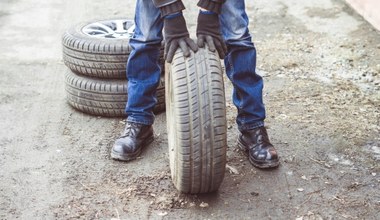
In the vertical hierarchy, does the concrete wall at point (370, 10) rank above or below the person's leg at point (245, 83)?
below

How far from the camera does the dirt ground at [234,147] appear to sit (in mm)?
3225

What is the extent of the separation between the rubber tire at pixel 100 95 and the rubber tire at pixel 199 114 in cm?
123

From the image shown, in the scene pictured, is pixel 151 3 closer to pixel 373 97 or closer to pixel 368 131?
pixel 368 131

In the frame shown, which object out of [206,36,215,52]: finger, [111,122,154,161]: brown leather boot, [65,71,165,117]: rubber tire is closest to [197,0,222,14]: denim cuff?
[206,36,215,52]: finger

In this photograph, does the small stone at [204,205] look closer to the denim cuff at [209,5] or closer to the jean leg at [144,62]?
the jean leg at [144,62]

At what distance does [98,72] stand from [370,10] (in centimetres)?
369

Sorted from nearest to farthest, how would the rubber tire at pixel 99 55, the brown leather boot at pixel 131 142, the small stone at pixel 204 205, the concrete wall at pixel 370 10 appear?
the small stone at pixel 204 205 < the brown leather boot at pixel 131 142 < the rubber tire at pixel 99 55 < the concrete wall at pixel 370 10

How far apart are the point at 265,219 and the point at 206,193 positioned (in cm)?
37

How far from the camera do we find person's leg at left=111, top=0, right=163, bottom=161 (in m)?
3.47

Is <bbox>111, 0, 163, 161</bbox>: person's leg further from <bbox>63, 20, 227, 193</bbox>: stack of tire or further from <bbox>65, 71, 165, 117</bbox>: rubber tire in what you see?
<bbox>65, 71, 165, 117</bbox>: rubber tire

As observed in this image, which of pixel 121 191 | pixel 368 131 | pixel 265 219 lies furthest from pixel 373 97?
pixel 121 191

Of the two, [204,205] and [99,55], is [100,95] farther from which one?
[204,205]

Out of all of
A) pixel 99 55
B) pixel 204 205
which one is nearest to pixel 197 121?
pixel 204 205

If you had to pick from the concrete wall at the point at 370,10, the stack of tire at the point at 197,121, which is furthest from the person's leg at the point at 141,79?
the concrete wall at the point at 370,10
